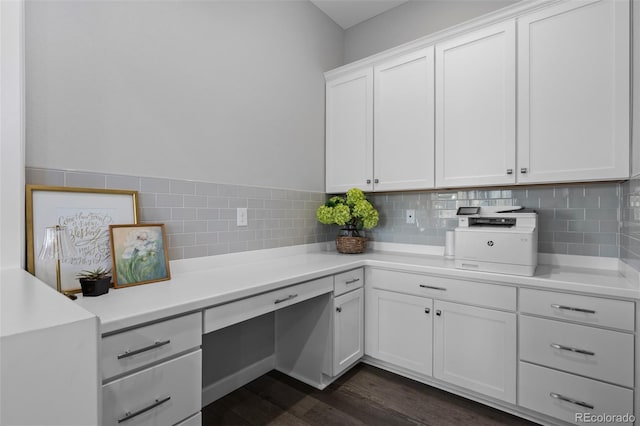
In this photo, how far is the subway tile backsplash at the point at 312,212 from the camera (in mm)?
1630

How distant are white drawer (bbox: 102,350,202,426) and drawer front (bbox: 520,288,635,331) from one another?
1690 millimetres

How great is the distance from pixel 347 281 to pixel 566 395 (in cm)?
128

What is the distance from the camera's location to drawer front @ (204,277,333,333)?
4.32 ft

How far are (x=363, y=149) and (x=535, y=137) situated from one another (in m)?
1.20

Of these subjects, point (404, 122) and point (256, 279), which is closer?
point (256, 279)

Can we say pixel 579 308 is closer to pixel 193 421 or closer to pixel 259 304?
pixel 259 304

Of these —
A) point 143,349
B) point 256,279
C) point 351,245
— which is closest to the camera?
point 143,349

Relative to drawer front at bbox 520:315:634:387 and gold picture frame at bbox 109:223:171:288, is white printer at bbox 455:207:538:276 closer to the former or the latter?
drawer front at bbox 520:315:634:387

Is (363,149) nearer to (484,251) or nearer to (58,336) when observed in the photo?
(484,251)

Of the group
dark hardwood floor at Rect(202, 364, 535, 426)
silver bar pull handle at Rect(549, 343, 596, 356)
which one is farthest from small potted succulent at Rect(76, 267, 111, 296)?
silver bar pull handle at Rect(549, 343, 596, 356)

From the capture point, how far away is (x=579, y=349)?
1567 mm

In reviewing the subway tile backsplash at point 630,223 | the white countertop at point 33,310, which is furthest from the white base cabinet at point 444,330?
the white countertop at point 33,310

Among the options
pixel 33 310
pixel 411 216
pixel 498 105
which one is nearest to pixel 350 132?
pixel 411 216

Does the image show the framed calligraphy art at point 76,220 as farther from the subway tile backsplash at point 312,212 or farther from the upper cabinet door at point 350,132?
the upper cabinet door at point 350,132
